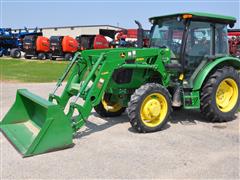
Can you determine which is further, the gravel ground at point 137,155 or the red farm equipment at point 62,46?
the red farm equipment at point 62,46

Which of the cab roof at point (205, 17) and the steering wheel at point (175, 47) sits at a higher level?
the cab roof at point (205, 17)

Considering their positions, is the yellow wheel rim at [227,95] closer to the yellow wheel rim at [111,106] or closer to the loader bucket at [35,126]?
the yellow wheel rim at [111,106]

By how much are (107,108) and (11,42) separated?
26355 millimetres

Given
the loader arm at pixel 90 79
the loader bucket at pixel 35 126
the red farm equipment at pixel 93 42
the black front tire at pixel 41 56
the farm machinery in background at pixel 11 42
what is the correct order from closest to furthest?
the loader bucket at pixel 35 126 < the loader arm at pixel 90 79 < the red farm equipment at pixel 93 42 < the black front tire at pixel 41 56 < the farm machinery in background at pixel 11 42

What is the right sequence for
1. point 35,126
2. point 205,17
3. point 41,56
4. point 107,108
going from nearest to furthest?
point 35,126 → point 205,17 → point 107,108 → point 41,56

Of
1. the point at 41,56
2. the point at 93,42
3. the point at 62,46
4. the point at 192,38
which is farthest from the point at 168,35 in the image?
the point at 41,56

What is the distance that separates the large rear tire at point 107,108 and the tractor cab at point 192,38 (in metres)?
1.50

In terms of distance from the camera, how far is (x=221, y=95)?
7.05 metres

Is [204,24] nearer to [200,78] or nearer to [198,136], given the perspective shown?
[200,78]

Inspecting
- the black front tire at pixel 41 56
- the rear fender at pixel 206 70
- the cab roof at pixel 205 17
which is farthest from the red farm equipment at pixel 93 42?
the rear fender at pixel 206 70

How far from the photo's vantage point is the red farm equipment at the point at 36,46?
1145 inches

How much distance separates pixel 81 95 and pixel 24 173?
1686 millimetres

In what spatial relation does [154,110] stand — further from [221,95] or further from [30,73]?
[30,73]

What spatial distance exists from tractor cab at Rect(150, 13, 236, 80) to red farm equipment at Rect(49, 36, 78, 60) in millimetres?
22279
